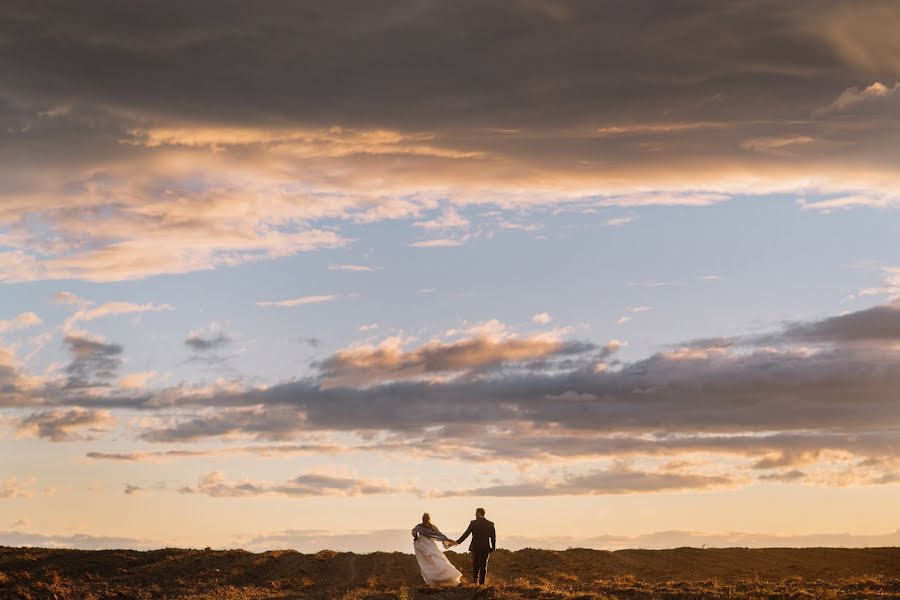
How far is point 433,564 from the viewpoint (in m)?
34.1

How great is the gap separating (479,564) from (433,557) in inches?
62.1

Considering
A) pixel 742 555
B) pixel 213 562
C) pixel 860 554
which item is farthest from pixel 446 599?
pixel 860 554

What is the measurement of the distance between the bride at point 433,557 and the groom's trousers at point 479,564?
2.02 ft

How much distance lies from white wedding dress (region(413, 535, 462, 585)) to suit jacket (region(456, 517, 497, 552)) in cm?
89

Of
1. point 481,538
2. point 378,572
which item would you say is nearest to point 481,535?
point 481,538

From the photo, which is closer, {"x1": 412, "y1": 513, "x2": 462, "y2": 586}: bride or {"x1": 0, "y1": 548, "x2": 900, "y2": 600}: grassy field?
{"x1": 412, "y1": 513, "x2": 462, "y2": 586}: bride

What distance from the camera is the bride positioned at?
112ft

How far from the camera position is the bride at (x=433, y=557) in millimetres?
34062

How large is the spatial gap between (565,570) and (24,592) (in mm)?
21519

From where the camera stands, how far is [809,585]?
3269cm

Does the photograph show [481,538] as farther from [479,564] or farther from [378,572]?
[378,572]

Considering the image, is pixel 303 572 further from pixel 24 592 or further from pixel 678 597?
pixel 678 597

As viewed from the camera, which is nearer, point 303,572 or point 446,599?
point 446,599

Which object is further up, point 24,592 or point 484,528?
point 484,528
